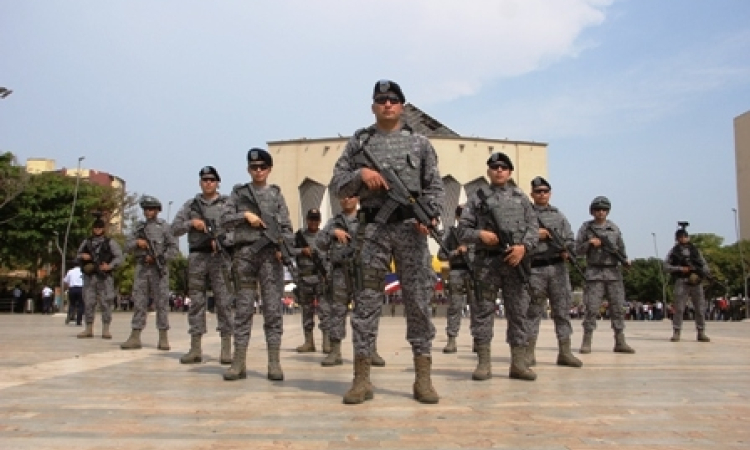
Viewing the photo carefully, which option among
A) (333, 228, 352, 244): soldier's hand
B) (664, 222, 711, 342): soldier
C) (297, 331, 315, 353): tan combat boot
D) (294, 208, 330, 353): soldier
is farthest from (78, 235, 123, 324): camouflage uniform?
(664, 222, 711, 342): soldier

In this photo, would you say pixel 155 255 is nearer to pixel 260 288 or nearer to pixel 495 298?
pixel 260 288

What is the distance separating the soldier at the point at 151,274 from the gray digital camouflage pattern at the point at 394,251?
17.4ft

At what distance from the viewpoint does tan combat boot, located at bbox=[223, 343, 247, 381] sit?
21.6 ft

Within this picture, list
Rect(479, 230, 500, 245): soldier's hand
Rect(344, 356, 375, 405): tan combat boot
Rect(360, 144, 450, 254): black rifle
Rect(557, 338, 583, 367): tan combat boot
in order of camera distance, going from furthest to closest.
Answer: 1. Rect(557, 338, 583, 367): tan combat boot
2. Rect(479, 230, 500, 245): soldier's hand
3. Rect(360, 144, 450, 254): black rifle
4. Rect(344, 356, 375, 405): tan combat boot

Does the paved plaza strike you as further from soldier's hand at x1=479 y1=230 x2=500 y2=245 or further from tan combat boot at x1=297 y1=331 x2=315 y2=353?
tan combat boot at x1=297 y1=331 x2=315 y2=353

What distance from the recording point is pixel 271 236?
6793mm

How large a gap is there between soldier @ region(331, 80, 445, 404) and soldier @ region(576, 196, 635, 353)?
5250mm

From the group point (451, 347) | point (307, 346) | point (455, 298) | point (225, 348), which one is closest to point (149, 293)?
point (307, 346)

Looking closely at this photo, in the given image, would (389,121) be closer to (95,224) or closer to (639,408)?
(639,408)

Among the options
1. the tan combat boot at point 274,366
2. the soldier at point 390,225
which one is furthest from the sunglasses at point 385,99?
the tan combat boot at point 274,366

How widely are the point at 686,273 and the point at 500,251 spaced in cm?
731

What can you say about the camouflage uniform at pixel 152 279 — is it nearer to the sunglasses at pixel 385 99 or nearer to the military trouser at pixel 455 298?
the military trouser at pixel 455 298

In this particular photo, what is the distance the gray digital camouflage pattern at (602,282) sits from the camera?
33.7ft

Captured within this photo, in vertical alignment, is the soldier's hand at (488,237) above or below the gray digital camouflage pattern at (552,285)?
above
